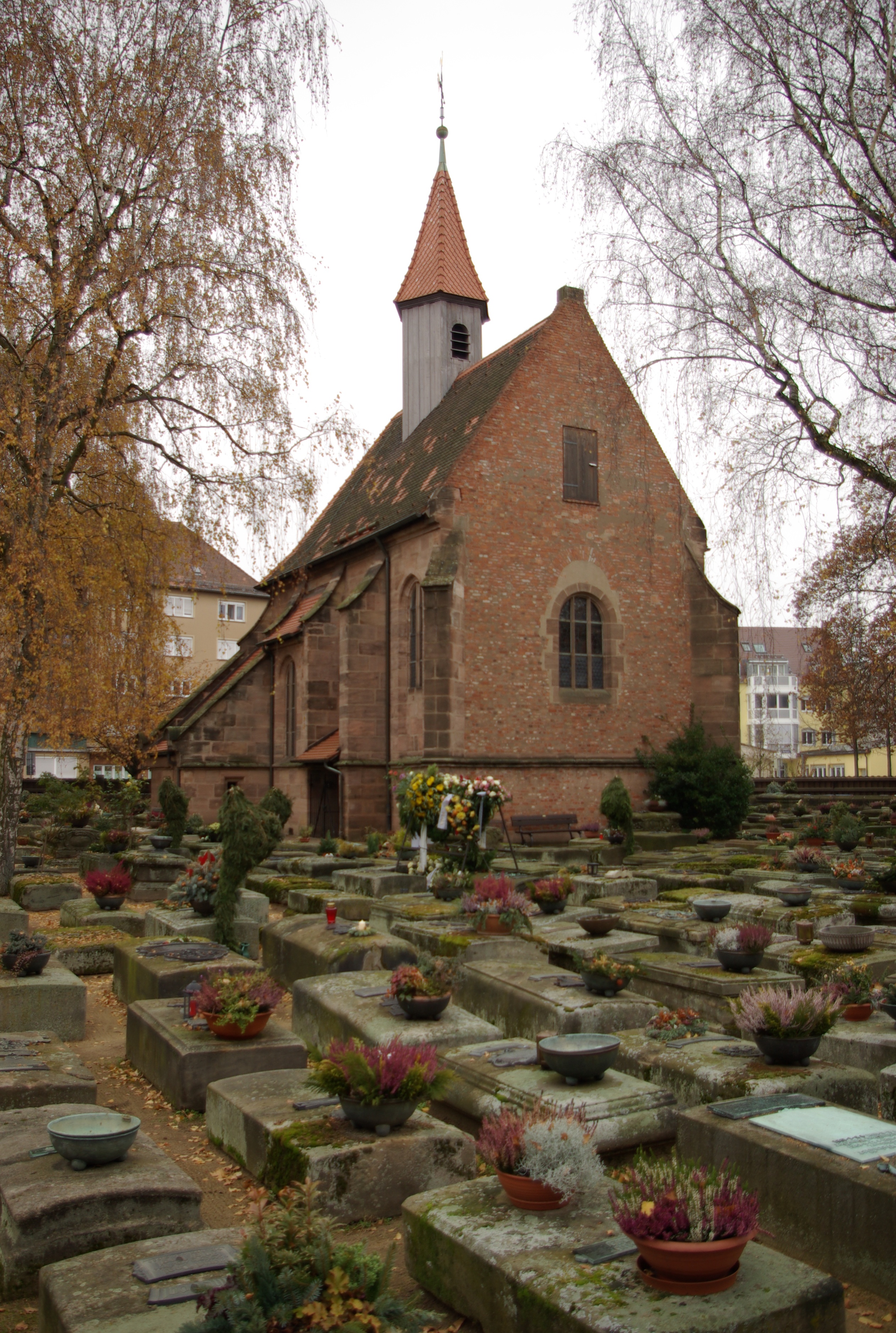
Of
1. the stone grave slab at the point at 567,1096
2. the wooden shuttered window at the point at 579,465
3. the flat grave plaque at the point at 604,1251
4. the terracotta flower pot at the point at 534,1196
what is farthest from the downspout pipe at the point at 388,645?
the flat grave plaque at the point at 604,1251

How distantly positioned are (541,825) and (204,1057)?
1477cm

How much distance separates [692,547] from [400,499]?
22.7 ft

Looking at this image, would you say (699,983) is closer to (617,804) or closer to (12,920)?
(12,920)

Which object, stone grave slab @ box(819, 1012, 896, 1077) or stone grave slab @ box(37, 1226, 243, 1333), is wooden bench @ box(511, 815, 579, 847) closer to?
stone grave slab @ box(819, 1012, 896, 1077)

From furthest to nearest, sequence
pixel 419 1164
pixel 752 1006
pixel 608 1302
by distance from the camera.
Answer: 1. pixel 752 1006
2. pixel 419 1164
3. pixel 608 1302

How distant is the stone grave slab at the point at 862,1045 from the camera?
6285 millimetres

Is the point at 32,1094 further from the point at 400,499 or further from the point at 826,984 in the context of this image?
the point at 400,499

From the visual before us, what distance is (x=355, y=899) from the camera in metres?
12.6

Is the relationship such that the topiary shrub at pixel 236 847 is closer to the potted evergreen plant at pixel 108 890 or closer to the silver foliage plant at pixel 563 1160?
the potted evergreen plant at pixel 108 890

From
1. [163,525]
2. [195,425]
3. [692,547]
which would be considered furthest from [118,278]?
[692,547]

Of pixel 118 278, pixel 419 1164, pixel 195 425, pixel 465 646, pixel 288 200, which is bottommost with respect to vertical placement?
pixel 419 1164

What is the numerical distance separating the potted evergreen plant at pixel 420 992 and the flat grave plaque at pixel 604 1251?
10.4ft

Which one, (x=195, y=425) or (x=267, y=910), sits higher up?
(x=195, y=425)

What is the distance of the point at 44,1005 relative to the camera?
8.51m
